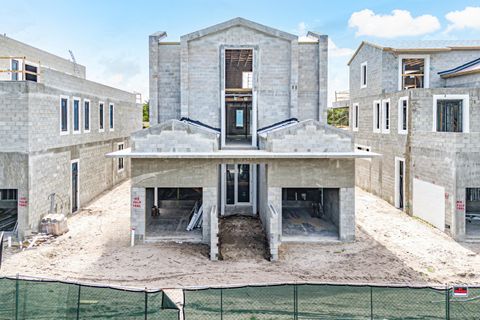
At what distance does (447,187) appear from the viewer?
56.6 feet

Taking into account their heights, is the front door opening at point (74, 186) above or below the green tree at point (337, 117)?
below

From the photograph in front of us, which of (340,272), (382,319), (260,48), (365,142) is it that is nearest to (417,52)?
(365,142)

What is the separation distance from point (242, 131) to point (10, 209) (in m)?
16.6

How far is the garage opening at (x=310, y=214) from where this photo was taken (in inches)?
664

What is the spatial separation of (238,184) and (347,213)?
6.08 metres

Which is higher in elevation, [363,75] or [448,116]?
[363,75]

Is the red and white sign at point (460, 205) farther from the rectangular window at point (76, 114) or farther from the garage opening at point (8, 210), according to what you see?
the rectangular window at point (76, 114)

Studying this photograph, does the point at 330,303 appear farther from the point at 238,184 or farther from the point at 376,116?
the point at 376,116

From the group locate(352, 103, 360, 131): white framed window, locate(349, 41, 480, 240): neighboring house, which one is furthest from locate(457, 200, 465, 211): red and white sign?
locate(352, 103, 360, 131): white framed window

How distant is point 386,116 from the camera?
24.3 m

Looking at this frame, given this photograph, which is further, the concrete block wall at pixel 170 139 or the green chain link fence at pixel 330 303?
the concrete block wall at pixel 170 139

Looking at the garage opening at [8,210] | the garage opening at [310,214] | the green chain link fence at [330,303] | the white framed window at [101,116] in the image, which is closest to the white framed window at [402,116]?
the garage opening at [310,214]

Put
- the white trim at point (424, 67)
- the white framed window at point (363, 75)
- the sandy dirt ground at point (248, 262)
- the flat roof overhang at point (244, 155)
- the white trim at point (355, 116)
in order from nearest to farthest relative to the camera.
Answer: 1. the sandy dirt ground at point (248, 262)
2. the flat roof overhang at point (244, 155)
3. the white trim at point (424, 67)
4. the white framed window at point (363, 75)
5. the white trim at point (355, 116)

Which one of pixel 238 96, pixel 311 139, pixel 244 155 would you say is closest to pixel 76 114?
pixel 238 96
